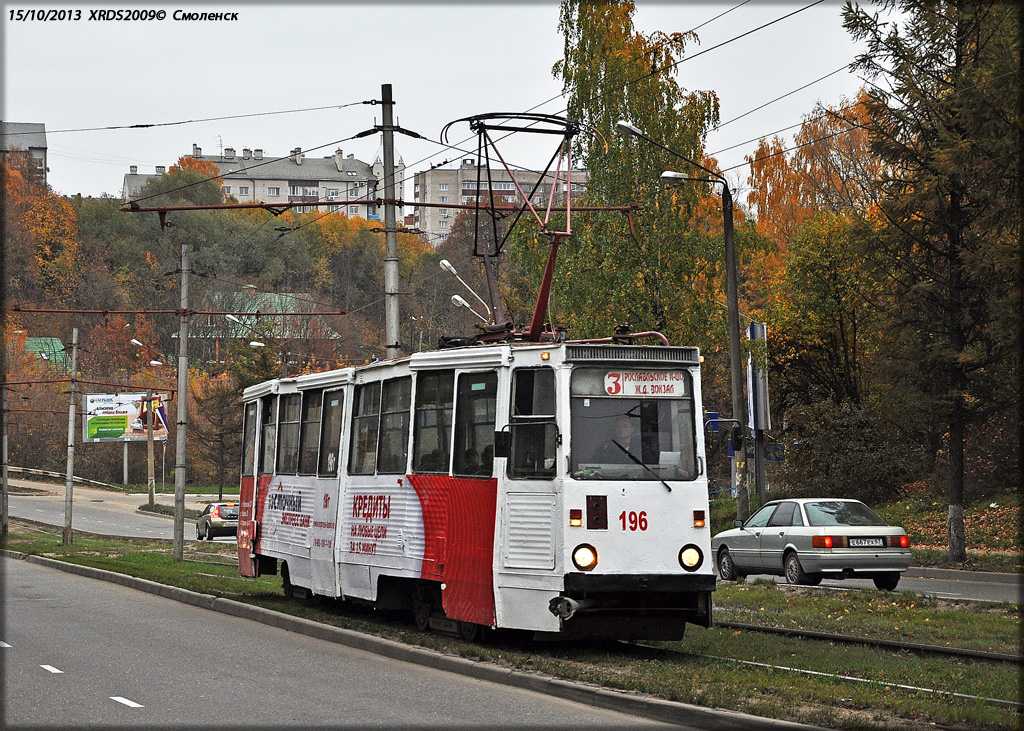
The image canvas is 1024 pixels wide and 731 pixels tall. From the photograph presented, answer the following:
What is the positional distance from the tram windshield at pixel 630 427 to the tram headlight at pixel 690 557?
69 cm

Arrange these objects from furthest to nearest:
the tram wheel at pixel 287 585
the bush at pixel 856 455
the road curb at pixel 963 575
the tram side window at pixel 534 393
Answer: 1. the bush at pixel 856 455
2. the road curb at pixel 963 575
3. the tram wheel at pixel 287 585
4. the tram side window at pixel 534 393

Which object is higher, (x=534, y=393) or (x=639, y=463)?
(x=534, y=393)

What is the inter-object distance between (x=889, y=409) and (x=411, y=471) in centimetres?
1748

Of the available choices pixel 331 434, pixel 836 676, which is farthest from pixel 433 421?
pixel 836 676

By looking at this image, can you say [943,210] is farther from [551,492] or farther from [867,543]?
[551,492]

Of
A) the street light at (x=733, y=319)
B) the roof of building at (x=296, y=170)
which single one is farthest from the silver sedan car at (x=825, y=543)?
the roof of building at (x=296, y=170)

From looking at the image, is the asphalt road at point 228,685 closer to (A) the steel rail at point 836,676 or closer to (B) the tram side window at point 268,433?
(A) the steel rail at point 836,676

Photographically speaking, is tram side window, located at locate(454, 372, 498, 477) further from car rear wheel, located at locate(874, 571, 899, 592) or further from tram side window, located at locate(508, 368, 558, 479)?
car rear wheel, located at locate(874, 571, 899, 592)

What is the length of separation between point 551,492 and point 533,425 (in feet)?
2.34

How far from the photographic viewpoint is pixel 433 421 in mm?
13859

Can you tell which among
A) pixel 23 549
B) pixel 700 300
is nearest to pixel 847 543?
pixel 700 300

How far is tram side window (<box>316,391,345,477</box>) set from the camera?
16297mm

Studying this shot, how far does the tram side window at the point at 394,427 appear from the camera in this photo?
14399mm

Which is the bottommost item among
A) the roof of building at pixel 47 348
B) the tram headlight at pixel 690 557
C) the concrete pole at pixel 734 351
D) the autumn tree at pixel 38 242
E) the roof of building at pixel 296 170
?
the tram headlight at pixel 690 557
